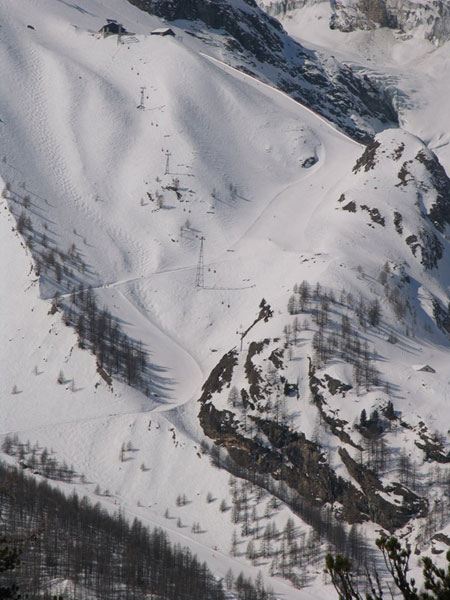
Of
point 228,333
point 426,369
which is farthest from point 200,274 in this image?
point 426,369

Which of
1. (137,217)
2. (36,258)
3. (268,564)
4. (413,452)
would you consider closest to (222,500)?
(268,564)

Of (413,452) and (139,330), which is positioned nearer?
(413,452)

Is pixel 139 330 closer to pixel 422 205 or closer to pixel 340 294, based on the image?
pixel 340 294

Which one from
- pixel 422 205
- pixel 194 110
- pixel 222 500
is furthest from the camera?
pixel 194 110

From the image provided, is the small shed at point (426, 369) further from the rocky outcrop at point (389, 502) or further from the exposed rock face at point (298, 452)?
the rocky outcrop at point (389, 502)

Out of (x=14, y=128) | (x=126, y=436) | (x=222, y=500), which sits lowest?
(x=222, y=500)

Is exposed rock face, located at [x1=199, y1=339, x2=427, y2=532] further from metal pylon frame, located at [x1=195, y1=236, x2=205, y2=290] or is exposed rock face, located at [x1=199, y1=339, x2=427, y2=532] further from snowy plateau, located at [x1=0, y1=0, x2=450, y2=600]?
metal pylon frame, located at [x1=195, y1=236, x2=205, y2=290]

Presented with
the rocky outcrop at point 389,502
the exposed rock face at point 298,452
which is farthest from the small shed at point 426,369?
the rocky outcrop at point 389,502

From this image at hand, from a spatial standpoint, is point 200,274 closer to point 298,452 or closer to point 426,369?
point 298,452
